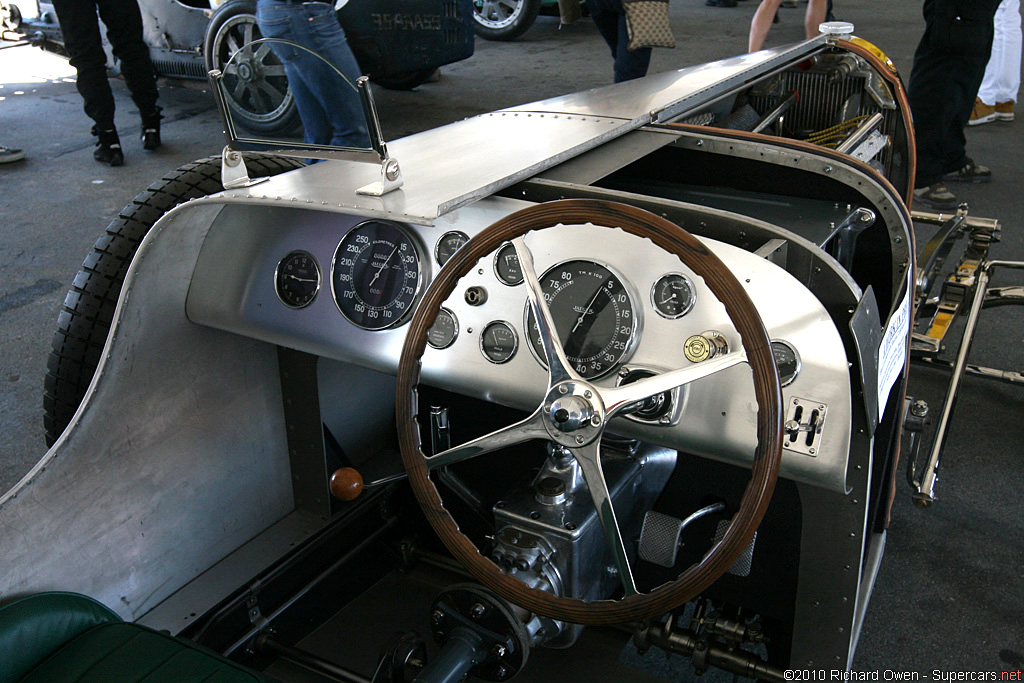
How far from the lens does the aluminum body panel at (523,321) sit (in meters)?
1.33

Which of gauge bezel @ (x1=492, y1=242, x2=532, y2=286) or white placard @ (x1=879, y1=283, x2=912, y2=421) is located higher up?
gauge bezel @ (x1=492, y1=242, x2=532, y2=286)

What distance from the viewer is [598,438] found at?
4.07 ft

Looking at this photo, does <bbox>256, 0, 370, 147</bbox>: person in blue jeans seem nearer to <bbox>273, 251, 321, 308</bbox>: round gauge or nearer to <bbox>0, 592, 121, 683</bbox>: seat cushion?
<bbox>273, 251, 321, 308</bbox>: round gauge

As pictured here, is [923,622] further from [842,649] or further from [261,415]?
[261,415]

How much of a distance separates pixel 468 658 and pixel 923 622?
1215 millimetres

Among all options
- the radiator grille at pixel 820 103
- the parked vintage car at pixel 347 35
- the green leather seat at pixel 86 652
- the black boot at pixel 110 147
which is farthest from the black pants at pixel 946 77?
the black boot at pixel 110 147

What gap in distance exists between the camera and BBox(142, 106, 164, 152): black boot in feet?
18.5

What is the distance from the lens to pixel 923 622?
6.71 ft

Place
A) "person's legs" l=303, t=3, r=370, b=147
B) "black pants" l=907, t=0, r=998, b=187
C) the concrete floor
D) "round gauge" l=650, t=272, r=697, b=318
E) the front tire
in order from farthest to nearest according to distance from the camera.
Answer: the front tire → "black pants" l=907, t=0, r=998, b=187 → "person's legs" l=303, t=3, r=370, b=147 → the concrete floor → "round gauge" l=650, t=272, r=697, b=318

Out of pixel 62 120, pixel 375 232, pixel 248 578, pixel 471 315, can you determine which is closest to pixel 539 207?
pixel 471 315

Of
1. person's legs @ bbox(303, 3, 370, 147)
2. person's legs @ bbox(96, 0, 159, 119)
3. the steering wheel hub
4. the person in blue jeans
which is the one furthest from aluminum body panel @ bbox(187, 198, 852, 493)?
person's legs @ bbox(96, 0, 159, 119)

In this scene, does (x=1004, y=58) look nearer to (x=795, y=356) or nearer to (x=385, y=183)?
(x=795, y=356)

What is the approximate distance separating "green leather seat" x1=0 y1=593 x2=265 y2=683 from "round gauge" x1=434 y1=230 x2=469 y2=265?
0.81 m

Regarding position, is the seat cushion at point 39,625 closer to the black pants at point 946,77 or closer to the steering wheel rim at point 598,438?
the steering wheel rim at point 598,438
